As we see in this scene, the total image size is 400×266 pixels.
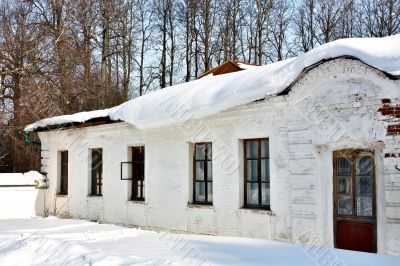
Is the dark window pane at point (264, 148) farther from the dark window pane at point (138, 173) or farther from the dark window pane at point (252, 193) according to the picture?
the dark window pane at point (138, 173)

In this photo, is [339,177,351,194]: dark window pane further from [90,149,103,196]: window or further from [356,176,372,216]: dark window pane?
[90,149,103,196]: window

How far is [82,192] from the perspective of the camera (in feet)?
44.7

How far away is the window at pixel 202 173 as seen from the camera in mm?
10000

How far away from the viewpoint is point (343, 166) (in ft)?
24.7

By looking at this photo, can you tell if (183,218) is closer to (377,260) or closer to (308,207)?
(308,207)

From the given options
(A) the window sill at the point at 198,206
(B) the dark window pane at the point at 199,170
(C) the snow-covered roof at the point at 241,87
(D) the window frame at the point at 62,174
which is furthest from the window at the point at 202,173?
(D) the window frame at the point at 62,174

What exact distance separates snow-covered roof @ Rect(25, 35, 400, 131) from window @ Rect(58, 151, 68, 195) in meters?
3.30

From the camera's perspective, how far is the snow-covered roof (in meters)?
6.87

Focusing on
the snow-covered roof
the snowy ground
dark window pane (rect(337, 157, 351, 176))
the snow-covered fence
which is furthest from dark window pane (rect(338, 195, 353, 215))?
the snow-covered fence

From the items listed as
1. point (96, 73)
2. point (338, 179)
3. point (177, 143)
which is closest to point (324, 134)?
point (338, 179)

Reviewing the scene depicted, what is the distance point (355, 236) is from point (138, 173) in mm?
6139

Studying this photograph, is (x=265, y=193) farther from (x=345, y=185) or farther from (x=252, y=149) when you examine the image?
(x=345, y=185)

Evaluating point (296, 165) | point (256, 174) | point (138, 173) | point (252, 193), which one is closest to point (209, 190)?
point (252, 193)

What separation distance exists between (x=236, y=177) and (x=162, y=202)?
95.7 inches
